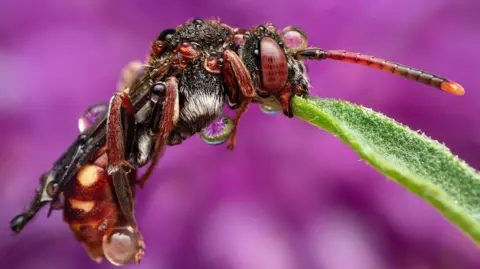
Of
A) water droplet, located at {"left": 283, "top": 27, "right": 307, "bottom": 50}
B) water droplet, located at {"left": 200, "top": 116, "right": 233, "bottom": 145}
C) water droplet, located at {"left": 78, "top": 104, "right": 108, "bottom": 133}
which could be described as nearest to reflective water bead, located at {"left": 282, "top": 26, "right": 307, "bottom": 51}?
water droplet, located at {"left": 283, "top": 27, "right": 307, "bottom": 50}

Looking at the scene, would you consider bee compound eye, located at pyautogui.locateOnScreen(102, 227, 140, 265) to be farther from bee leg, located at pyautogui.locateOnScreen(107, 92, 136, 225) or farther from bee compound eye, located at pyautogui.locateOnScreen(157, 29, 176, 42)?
bee compound eye, located at pyautogui.locateOnScreen(157, 29, 176, 42)

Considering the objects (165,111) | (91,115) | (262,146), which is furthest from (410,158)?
(262,146)

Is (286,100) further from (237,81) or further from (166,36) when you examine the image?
(166,36)

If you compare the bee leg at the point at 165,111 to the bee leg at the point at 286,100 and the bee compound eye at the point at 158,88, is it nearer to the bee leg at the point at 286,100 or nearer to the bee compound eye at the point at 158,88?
the bee compound eye at the point at 158,88

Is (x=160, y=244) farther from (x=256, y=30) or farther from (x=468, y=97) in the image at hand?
(x=468, y=97)

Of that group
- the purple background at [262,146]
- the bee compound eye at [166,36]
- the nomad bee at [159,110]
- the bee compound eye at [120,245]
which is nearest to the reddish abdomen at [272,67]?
the nomad bee at [159,110]

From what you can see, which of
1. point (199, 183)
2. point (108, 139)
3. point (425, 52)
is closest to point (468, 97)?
point (425, 52)
